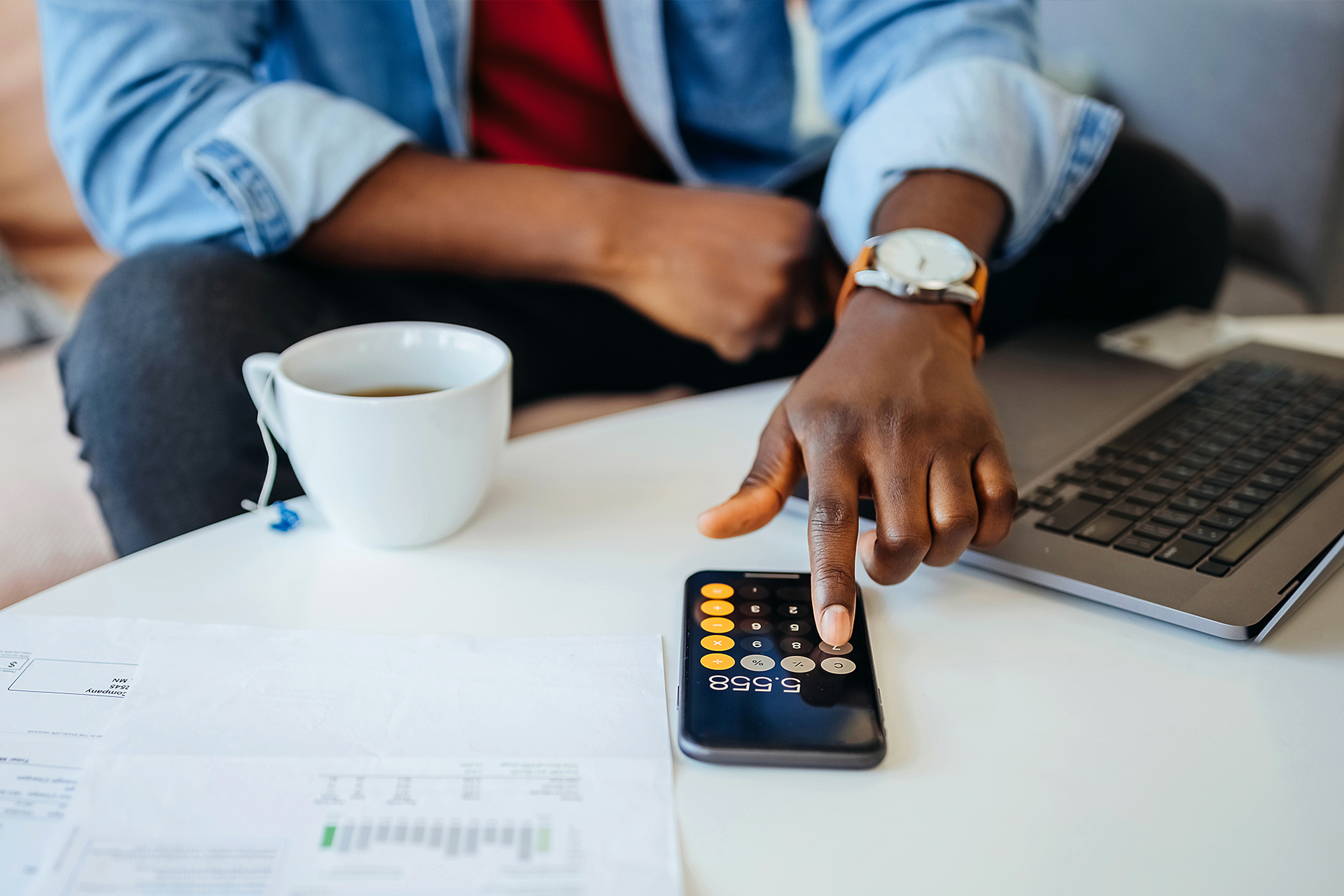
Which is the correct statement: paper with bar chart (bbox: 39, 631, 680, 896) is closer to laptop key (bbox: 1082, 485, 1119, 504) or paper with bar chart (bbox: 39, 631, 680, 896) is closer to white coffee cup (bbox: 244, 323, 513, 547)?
white coffee cup (bbox: 244, 323, 513, 547)

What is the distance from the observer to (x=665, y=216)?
0.70m

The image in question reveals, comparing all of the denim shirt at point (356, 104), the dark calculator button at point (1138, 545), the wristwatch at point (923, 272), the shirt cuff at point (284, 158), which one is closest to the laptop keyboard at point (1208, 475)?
the dark calculator button at point (1138, 545)

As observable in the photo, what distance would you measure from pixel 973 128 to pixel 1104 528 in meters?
0.34

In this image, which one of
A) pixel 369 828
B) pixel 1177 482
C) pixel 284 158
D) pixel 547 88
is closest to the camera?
pixel 369 828

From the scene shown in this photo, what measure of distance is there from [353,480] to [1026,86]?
22.9 inches

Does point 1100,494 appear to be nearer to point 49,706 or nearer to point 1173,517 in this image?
point 1173,517

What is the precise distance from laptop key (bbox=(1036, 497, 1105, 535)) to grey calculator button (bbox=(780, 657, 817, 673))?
16 cm

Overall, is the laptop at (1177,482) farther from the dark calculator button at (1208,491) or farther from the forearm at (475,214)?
the forearm at (475,214)

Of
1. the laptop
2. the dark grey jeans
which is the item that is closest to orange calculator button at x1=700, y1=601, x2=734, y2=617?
the laptop

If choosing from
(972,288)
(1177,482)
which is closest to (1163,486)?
(1177,482)

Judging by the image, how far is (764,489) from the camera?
0.45 m

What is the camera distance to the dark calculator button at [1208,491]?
488 millimetres

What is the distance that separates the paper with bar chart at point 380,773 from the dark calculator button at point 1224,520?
28 centimetres

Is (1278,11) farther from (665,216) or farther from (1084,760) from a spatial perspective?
(1084,760)
